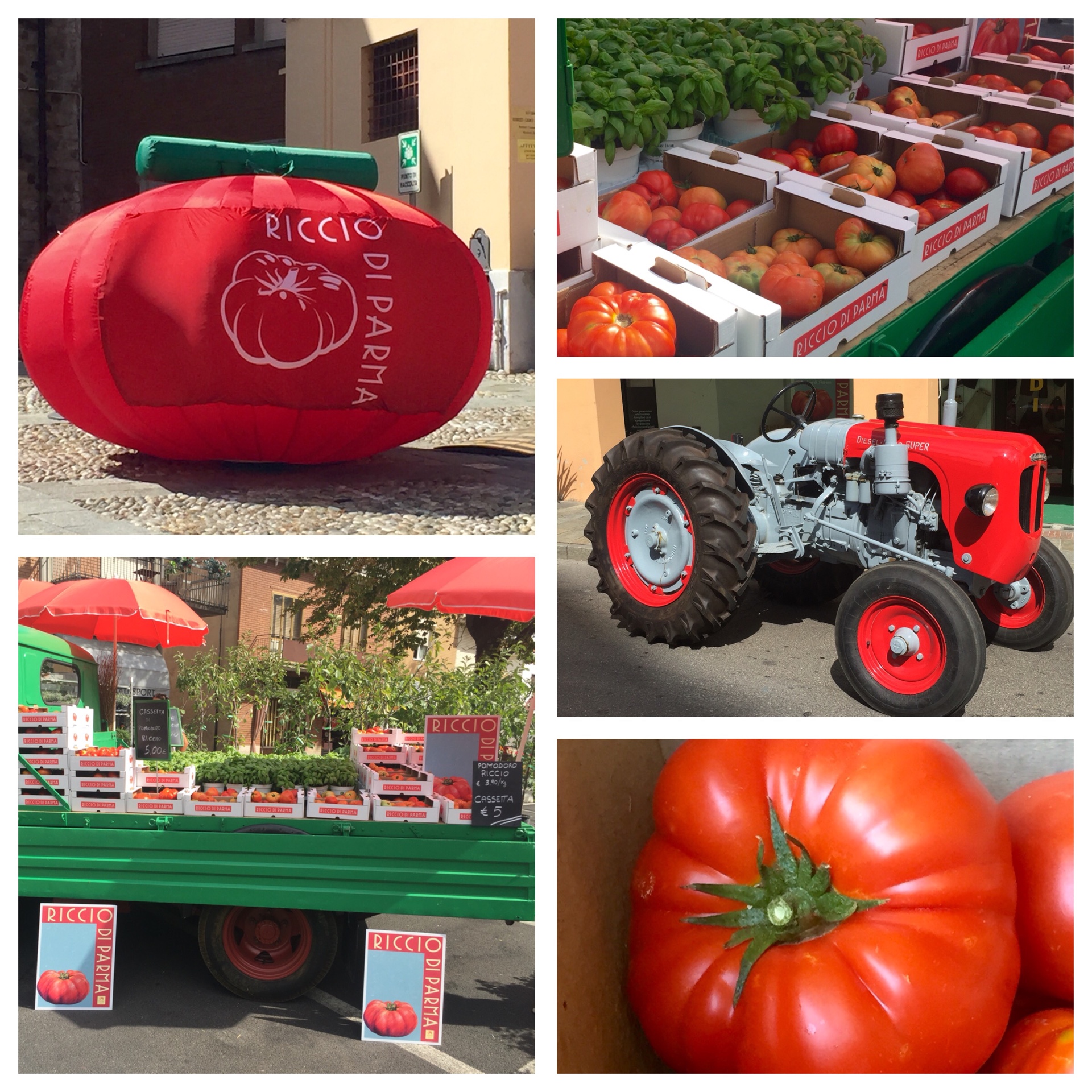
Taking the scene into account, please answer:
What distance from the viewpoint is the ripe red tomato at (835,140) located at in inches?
→ 117

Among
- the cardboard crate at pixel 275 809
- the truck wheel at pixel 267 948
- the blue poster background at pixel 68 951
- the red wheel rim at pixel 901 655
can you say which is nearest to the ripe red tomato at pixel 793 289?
the red wheel rim at pixel 901 655

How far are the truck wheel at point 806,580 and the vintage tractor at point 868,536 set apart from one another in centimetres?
12

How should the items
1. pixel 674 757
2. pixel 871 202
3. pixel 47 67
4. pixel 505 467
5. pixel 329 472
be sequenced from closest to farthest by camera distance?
pixel 674 757, pixel 871 202, pixel 329 472, pixel 505 467, pixel 47 67

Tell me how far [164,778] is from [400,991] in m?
1.49

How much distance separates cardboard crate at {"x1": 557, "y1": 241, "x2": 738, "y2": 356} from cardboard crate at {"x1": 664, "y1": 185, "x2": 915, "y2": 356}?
0.05 m

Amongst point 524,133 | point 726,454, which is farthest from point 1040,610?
point 524,133

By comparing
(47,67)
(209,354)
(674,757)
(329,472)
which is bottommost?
(674,757)

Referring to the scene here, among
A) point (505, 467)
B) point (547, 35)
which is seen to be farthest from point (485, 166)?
point (547, 35)

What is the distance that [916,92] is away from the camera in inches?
124

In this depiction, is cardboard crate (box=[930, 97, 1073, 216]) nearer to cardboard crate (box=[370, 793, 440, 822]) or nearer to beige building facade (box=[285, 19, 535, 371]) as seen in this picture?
cardboard crate (box=[370, 793, 440, 822])

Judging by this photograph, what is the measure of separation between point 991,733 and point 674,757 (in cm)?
81

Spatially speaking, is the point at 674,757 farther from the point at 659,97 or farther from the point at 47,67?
the point at 47,67

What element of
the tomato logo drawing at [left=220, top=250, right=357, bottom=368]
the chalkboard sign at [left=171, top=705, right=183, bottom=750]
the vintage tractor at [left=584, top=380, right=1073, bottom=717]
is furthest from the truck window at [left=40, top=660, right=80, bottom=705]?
the vintage tractor at [left=584, top=380, right=1073, bottom=717]

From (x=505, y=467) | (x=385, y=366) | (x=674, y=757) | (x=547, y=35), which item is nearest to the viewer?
(x=674, y=757)
